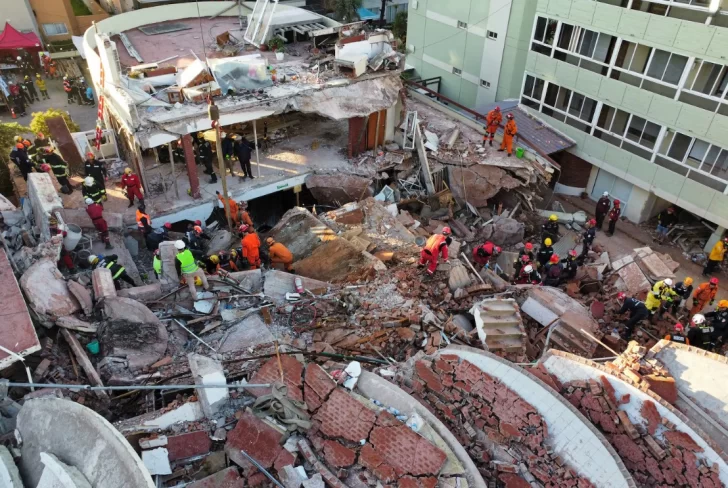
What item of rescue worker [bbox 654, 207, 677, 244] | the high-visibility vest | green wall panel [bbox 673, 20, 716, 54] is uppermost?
green wall panel [bbox 673, 20, 716, 54]

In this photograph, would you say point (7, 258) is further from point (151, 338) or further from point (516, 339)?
point (516, 339)

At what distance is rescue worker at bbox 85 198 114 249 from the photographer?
39.1ft

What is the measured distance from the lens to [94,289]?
374 inches

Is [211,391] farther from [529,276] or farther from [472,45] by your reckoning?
[472,45]

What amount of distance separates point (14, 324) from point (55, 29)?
27.2m

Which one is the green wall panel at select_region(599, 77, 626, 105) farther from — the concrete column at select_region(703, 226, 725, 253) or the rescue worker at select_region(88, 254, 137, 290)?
the rescue worker at select_region(88, 254, 137, 290)

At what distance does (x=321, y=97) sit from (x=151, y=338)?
28.9ft

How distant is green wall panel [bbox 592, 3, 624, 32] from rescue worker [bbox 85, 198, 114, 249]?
15.8 m

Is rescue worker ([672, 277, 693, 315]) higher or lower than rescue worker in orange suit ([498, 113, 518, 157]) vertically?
lower

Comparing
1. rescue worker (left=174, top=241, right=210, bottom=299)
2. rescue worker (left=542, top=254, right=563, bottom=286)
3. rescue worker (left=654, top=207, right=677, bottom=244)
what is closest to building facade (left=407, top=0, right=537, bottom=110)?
rescue worker (left=654, top=207, right=677, bottom=244)

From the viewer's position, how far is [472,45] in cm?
2297

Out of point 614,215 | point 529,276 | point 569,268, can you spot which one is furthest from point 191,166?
point 614,215

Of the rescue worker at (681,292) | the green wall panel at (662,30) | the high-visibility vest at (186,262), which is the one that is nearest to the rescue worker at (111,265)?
the high-visibility vest at (186,262)

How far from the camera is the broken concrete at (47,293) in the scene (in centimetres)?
866
